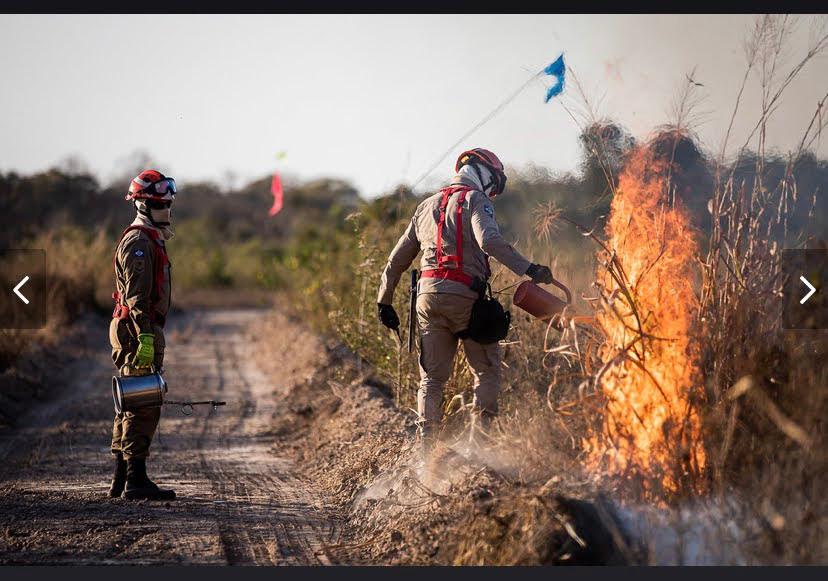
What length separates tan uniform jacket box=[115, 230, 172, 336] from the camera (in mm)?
7062

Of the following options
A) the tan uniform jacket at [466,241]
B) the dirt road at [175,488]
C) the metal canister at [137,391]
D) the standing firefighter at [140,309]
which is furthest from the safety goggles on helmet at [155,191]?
the dirt road at [175,488]

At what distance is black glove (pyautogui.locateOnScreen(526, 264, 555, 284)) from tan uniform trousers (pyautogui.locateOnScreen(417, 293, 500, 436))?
2.13ft

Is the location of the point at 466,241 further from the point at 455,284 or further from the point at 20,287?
the point at 20,287

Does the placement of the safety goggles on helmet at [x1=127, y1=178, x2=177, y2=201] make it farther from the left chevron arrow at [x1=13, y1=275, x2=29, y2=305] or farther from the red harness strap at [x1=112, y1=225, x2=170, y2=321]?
the left chevron arrow at [x1=13, y1=275, x2=29, y2=305]

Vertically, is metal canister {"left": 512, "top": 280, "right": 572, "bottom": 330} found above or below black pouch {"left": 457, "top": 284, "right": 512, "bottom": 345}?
above

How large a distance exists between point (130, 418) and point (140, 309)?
2.66 feet

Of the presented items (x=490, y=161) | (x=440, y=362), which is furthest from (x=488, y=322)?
(x=490, y=161)

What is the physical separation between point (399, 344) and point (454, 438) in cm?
139

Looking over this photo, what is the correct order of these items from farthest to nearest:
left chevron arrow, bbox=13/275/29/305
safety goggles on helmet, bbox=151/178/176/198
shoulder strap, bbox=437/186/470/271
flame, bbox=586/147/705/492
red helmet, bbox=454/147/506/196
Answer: left chevron arrow, bbox=13/275/29/305 → safety goggles on helmet, bbox=151/178/176/198 → red helmet, bbox=454/147/506/196 → shoulder strap, bbox=437/186/470/271 → flame, bbox=586/147/705/492

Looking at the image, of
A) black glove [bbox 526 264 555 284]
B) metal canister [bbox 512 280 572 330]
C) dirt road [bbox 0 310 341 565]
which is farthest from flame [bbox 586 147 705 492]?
dirt road [bbox 0 310 341 565]

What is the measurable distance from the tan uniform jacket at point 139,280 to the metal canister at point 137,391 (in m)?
0.35

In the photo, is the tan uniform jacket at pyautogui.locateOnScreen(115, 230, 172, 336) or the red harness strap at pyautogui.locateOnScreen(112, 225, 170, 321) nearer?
the tan uniform jacket at pyautogui.locateOnScreen(115, 230, 172, 336)

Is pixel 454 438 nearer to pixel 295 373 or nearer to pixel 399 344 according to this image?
pixel 399 344

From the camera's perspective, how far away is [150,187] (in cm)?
727
